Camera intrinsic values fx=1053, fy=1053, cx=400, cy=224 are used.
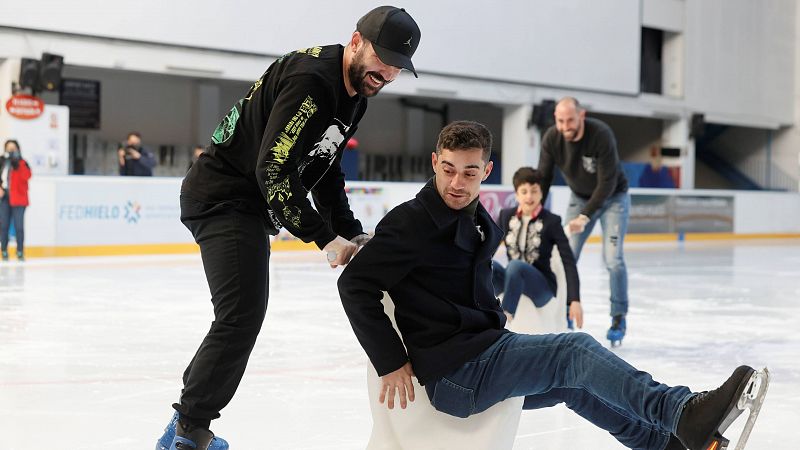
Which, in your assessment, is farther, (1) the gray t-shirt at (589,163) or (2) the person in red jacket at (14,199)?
(2) the person in red jacket at (14,199)

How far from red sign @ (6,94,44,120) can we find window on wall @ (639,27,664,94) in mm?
14155

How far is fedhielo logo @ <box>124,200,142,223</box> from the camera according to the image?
42.3 feet

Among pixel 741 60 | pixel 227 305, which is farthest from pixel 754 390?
pixel 741 60

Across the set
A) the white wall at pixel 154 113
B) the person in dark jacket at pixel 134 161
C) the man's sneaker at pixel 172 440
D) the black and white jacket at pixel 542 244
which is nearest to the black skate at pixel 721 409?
the man's sneaker at pixel 172 440

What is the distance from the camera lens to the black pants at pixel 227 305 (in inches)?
111

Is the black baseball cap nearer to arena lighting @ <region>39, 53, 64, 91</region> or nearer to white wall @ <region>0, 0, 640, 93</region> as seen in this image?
arena lighting @ <region>39, 53, 64, 91</region>

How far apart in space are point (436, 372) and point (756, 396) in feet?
2.30

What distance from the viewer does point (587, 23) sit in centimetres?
2139

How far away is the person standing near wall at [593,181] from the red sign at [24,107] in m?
9.73

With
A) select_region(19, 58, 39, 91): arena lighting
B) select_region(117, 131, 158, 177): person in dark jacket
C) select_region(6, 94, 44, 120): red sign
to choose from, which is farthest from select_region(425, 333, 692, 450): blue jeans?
select_region(19, 58, 39, 91): arena lighting

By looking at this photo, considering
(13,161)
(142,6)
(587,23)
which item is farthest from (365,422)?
(587,23)

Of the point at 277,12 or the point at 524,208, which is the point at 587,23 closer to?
the point at 277,12

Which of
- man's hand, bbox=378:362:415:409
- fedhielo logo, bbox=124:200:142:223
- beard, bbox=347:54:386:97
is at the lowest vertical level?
man's hand, bbox=378:362:415:409

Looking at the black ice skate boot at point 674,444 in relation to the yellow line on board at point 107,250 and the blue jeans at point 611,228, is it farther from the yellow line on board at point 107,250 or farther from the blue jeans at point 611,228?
the yellow line on board at point 107,250
